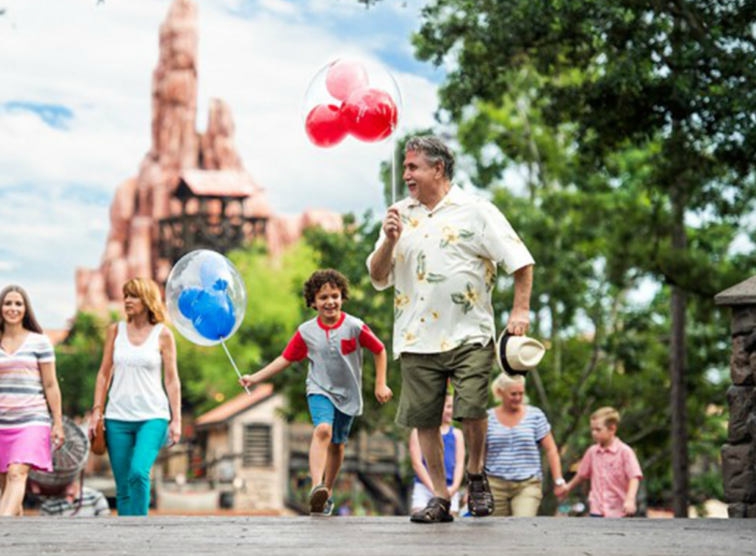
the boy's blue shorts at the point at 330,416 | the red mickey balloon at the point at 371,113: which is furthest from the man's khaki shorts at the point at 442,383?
the red mickey balloon at the point at 371,113

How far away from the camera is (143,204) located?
124938mm

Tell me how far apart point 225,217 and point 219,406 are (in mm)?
37640

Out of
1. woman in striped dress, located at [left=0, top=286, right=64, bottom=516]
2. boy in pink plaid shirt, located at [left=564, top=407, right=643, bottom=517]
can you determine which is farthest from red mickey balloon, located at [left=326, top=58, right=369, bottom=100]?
boy in pink plaid shirt, located at [left=564, top=407, right=643, bottom=517]

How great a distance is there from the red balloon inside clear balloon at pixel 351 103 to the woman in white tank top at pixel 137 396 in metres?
1.67

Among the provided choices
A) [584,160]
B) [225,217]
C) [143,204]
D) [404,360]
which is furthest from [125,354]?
[143,204]

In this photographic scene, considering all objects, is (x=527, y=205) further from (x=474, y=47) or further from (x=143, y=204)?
(x=143, y=204)

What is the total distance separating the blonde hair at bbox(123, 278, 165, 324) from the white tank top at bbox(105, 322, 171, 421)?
0.14 meters

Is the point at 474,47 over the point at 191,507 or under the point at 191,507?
over

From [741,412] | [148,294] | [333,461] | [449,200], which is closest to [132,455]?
[148,294]

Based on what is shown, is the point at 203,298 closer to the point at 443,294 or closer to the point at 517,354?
the point at 443,294

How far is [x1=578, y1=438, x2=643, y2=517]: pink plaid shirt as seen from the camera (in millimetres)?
10930

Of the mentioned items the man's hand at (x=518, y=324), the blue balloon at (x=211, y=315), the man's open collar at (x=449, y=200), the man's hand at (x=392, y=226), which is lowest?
the man's hand at (x=518, y=324)

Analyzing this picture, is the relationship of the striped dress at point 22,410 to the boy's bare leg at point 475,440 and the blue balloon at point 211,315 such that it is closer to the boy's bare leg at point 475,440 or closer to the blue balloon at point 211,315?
the blue balloon at point 211,315

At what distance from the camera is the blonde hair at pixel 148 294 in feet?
29.9
